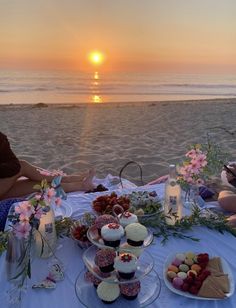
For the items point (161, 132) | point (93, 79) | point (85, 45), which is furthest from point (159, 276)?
point (85, 45)

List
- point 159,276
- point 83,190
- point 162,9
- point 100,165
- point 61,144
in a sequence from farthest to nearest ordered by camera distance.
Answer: point 162,9 < point 61,144 < point 100,165 < point 83,190 < point 159,276

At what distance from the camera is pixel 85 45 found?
35.5 meters

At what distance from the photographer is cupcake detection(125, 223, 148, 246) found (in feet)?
5.86

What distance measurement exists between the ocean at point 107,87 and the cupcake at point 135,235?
14617 millimetres

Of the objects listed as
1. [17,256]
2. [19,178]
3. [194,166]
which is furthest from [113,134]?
[17,256]

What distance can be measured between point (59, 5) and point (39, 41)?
10544mm

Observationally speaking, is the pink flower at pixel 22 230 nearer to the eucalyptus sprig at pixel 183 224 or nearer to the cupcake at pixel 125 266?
the cupcake at pixel 125 266

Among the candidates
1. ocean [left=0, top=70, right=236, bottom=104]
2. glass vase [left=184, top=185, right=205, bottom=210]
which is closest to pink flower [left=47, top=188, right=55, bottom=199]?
glass vase [left=184, top=185, right=205, bottom=210]

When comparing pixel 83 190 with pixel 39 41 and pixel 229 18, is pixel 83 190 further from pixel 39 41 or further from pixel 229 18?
pixel 39 41

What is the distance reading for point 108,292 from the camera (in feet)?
5.40

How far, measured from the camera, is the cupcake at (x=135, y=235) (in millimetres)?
1787

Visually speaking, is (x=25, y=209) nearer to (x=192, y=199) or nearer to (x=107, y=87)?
(x=192, y=199)

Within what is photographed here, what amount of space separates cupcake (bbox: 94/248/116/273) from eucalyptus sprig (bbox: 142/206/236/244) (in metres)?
0.67

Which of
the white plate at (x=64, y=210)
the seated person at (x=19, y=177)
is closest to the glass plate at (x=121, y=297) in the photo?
the white plate at (x=64, y=210)
